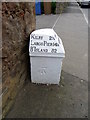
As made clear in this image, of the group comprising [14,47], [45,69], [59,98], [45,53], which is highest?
[14,47]

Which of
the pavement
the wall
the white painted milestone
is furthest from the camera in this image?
the white painted milestone

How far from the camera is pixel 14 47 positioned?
124 inches

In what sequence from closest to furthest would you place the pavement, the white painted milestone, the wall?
the wall → the pavement → the white painted milestone

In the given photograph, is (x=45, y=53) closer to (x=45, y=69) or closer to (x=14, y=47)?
(x=45, y=69)

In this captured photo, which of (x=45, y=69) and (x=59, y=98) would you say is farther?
(x=45, y=69)

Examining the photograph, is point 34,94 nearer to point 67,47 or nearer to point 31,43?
point 31,43

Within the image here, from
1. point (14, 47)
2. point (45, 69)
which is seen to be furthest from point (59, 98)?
Answer: point (14, 47)

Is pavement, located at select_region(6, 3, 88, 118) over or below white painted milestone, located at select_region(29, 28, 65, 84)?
below

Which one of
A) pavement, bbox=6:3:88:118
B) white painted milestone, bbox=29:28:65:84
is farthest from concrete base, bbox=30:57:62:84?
pavement, bbox=6:3:88:118

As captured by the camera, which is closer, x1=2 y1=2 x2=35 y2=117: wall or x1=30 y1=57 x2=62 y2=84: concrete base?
x1=2 y1=2 x2=35 y2=117: wall

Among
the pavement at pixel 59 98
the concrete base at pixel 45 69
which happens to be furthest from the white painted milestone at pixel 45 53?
the pavement at pixel 59 98

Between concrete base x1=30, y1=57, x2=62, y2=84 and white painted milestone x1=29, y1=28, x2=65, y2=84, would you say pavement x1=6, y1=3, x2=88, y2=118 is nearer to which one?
concrete base x1=30, y1=57, x2=62, y2=84

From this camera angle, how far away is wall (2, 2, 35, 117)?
2750 mm

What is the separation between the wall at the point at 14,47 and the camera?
2750 millimetres
